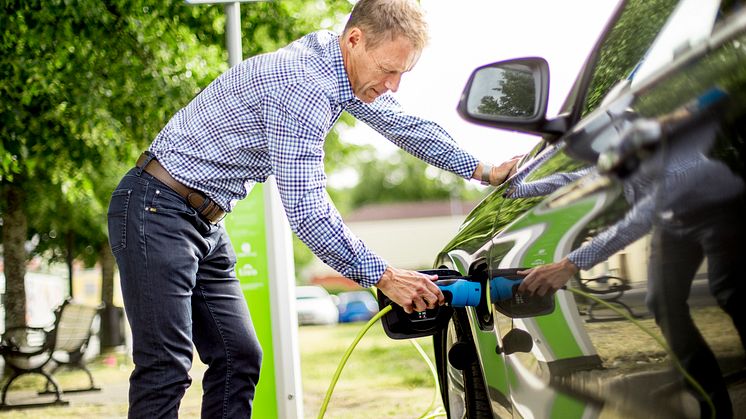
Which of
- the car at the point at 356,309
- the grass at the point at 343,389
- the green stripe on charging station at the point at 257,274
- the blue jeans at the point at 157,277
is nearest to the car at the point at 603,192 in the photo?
the blue jeans at the point at 157,277

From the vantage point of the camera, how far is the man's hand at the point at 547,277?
5.70ft

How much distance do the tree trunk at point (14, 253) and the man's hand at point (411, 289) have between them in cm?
1120

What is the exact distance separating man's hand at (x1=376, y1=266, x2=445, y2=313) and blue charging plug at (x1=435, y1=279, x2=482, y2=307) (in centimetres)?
2

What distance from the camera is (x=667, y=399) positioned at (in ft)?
4.59

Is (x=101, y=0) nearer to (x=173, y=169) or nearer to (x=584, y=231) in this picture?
(x=173, y=169)

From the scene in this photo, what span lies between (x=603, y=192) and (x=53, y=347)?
9.30 metres

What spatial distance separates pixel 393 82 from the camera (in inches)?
115

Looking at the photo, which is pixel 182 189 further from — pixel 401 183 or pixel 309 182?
pixel 401 183

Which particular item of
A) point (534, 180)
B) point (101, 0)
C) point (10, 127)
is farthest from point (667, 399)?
point (10, 127)

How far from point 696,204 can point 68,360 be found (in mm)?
10128

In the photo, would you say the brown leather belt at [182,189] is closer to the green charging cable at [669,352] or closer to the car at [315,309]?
the green charging cable at [669,352]

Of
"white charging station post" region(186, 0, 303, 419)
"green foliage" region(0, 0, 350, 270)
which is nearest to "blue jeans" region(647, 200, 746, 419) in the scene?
"white charging station post" region(186, 0, 303, 419)

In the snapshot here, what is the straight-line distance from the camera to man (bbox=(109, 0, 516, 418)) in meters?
2.72

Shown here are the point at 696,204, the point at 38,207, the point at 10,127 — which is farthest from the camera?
the point at 38,207
